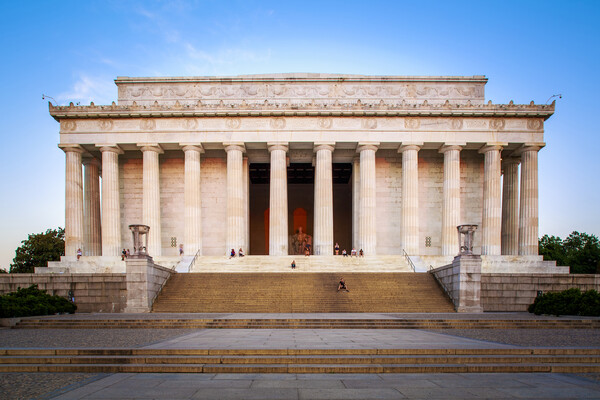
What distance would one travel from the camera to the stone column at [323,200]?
135ft

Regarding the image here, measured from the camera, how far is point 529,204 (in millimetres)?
40969

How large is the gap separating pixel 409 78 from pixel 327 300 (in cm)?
2775

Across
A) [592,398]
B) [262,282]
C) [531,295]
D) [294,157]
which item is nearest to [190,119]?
[294,157]

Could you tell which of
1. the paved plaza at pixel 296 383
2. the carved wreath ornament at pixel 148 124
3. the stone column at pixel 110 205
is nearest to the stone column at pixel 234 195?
the carved wreath ornament at pixel 148 124

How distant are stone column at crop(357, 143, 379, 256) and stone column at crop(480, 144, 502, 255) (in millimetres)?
10446

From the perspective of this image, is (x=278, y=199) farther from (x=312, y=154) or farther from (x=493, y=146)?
(x=493, y=146)

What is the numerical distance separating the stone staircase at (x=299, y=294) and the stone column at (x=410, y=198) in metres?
10.4

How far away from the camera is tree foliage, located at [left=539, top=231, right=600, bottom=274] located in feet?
208

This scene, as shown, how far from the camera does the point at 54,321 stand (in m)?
19.1

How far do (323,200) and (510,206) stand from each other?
765 inches

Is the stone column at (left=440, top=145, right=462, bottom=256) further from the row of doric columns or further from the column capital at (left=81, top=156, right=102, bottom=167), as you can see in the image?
the column capital at (left=81, top=156, right=102, bottom=167)

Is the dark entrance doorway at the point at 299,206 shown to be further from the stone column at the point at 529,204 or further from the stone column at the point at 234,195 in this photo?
the stone column at the point at 529,204

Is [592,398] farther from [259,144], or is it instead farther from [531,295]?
[259,144]

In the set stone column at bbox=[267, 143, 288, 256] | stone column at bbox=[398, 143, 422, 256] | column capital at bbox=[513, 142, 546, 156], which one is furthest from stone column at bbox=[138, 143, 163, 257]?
column capital at bbox=[513, 142, 546, 156]
